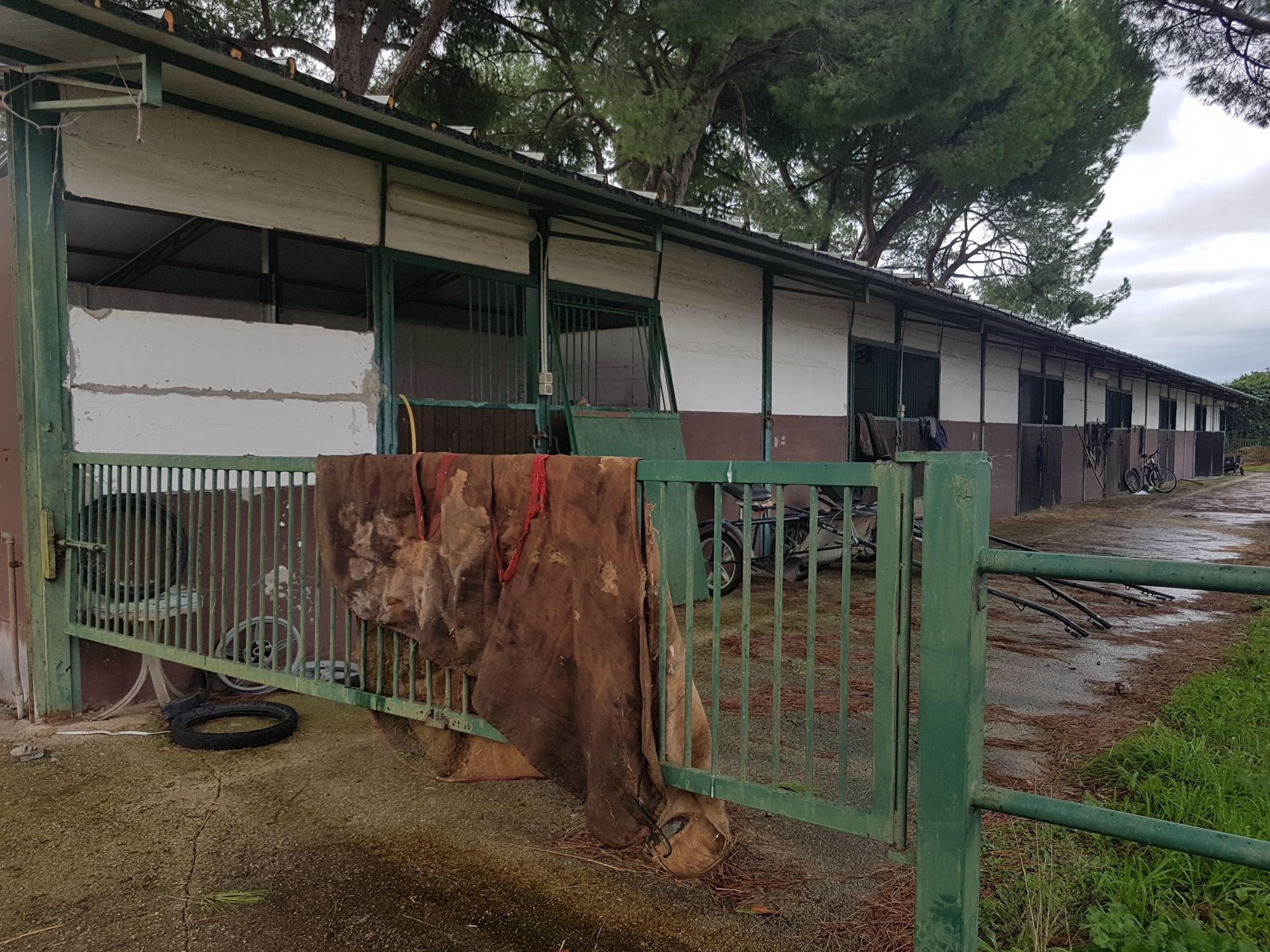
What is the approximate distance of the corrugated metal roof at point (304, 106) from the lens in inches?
123

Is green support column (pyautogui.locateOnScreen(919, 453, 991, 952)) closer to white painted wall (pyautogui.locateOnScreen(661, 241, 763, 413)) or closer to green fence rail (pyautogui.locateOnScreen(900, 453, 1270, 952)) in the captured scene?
green fence rail (pyautogui.locateOnScreen(900, 453, 1270, 952))

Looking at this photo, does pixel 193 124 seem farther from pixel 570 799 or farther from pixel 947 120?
pixel 947 120

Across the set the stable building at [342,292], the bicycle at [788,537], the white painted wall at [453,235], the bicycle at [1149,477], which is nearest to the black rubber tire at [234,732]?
the stable building at [342,292]

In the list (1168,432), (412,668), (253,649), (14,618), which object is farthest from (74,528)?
(1168,432)

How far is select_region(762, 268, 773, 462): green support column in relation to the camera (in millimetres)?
8109

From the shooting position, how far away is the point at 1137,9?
11.6m

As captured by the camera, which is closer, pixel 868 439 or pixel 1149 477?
pixel 868 439

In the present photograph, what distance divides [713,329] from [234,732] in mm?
5354

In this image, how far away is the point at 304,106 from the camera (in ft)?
13.2

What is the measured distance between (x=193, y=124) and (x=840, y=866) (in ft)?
14.4

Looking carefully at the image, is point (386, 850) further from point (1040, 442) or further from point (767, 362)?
point (1040, 442)

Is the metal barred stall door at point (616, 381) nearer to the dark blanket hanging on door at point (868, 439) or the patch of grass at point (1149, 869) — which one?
the patch of grass at point (1149, 869)

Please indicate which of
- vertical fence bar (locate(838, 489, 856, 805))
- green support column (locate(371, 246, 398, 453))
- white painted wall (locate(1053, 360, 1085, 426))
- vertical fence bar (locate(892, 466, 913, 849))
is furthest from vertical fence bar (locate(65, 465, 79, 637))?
white painted wall (locate(1053, 360, 1085, 426))

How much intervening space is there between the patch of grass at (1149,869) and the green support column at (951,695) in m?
0.62
